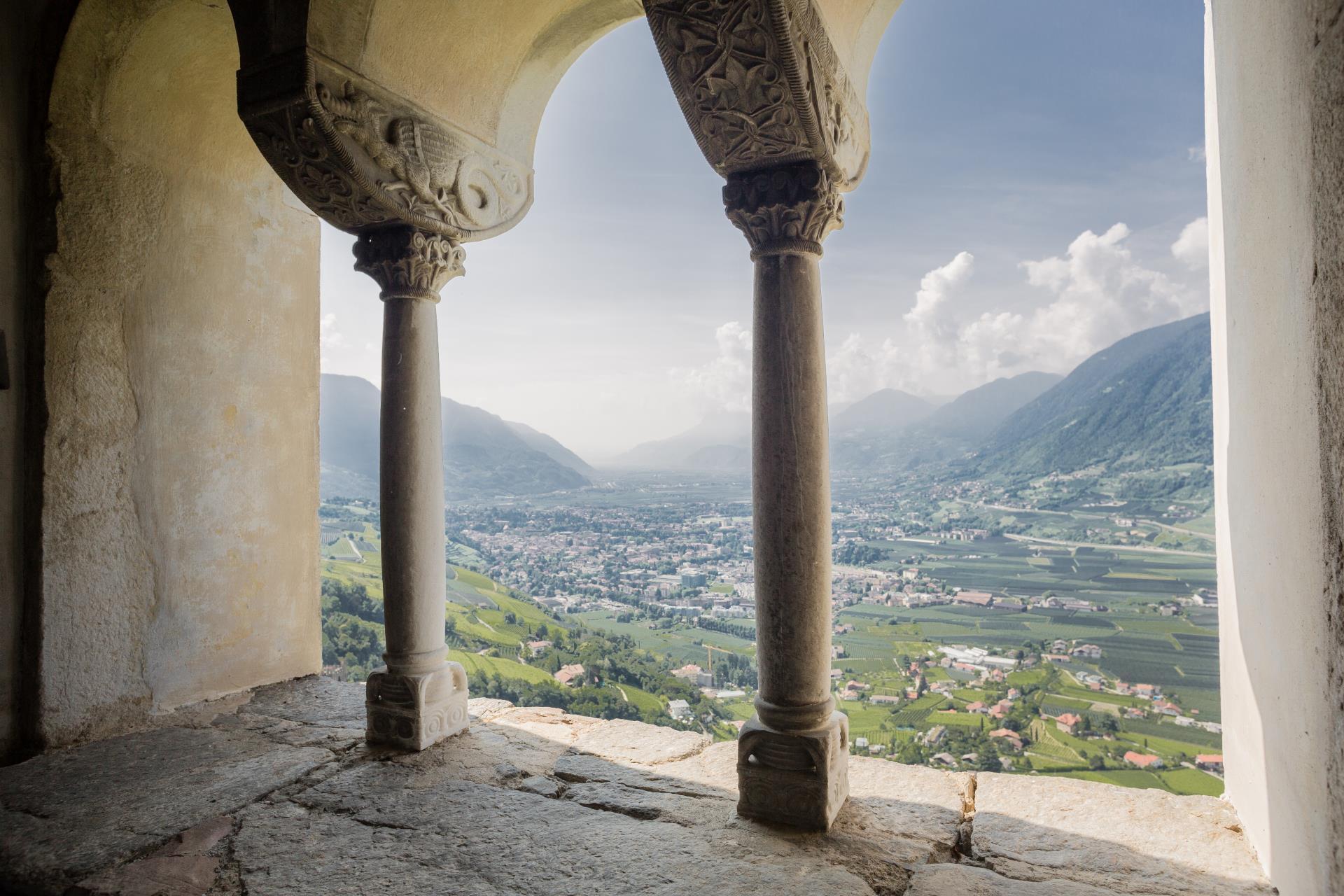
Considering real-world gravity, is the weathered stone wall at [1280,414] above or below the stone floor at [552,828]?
above

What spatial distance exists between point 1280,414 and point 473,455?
7.52m

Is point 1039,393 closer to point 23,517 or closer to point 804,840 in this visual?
point 804,840

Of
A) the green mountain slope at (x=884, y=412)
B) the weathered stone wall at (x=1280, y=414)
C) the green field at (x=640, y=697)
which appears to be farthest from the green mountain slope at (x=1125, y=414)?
the green field at (x=640, y=697)

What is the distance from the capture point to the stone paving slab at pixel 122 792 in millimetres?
2258

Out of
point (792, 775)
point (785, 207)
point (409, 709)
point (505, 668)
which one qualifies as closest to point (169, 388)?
point (409, 709)

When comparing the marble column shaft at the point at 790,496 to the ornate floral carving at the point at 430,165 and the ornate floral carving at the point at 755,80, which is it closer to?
the ornate floral carving at the point at 755,80

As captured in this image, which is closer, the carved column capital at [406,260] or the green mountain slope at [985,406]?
the carved column capital at [406,260]

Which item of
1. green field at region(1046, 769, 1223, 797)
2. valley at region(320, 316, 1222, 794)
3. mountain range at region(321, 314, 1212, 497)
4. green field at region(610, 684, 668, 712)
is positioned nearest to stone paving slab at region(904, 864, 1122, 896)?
valley at region(320, 316, 1222, 794)

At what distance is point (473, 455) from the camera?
26.7 feet

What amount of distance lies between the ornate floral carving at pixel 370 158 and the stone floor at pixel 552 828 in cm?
240

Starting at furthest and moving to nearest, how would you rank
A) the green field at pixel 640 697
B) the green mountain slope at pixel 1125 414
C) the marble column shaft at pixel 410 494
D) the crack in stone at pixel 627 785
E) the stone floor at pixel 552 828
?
the green field at pixel 640 697
the green mountain slope at pixel 1125 414
the marble column shaft at pixel 410 494
the crack in stone at pixel 627 785
the stone floor at pixel 552 828

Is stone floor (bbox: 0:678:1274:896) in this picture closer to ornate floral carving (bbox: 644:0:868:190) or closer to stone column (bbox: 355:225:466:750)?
stone column (bbox: 355:225:466:750)

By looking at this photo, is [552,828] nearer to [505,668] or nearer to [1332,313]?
[1332,313]

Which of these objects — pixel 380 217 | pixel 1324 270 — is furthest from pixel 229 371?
pixel 1324 270
